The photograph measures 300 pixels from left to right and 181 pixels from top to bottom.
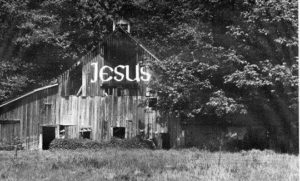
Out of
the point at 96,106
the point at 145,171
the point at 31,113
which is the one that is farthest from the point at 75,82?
the point at 145,171

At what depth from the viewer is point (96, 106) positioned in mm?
35031

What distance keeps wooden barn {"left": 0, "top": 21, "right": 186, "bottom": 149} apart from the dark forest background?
8.91 feet

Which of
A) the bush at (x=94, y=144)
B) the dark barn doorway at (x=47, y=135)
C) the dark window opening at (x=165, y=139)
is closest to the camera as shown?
the bush at (x=94, y=144)

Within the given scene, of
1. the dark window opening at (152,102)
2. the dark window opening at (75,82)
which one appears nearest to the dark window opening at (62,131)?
the dark window opening at (75,82)

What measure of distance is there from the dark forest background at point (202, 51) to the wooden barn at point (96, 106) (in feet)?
8.91

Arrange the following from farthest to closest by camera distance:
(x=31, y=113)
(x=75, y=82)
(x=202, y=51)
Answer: (x=75, y=82)
(x=31, y=113)
(x=202, y=51)

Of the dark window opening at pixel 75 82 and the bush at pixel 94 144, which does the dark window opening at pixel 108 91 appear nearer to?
the dark window opening at pixel 75 82

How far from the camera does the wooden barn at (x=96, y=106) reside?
114 feet

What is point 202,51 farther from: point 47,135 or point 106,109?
point 47,135

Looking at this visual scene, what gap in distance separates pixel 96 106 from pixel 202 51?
9.62 metres

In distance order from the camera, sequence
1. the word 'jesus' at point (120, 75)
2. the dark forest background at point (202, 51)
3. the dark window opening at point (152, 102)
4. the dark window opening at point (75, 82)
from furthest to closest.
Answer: the dark window opening at point (75, 82) → the word 'jesus' at point (120, 75) → the dark window opening at point (152, 102) → the dark forest background at point (202, 51)

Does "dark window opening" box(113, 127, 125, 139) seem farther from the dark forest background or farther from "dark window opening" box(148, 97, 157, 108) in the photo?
the dark forest background

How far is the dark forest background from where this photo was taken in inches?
1045

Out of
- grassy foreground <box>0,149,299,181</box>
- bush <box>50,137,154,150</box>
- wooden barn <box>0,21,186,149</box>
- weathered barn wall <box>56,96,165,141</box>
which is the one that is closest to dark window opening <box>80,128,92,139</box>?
wooden barn <box>0,21,186,149</box>
